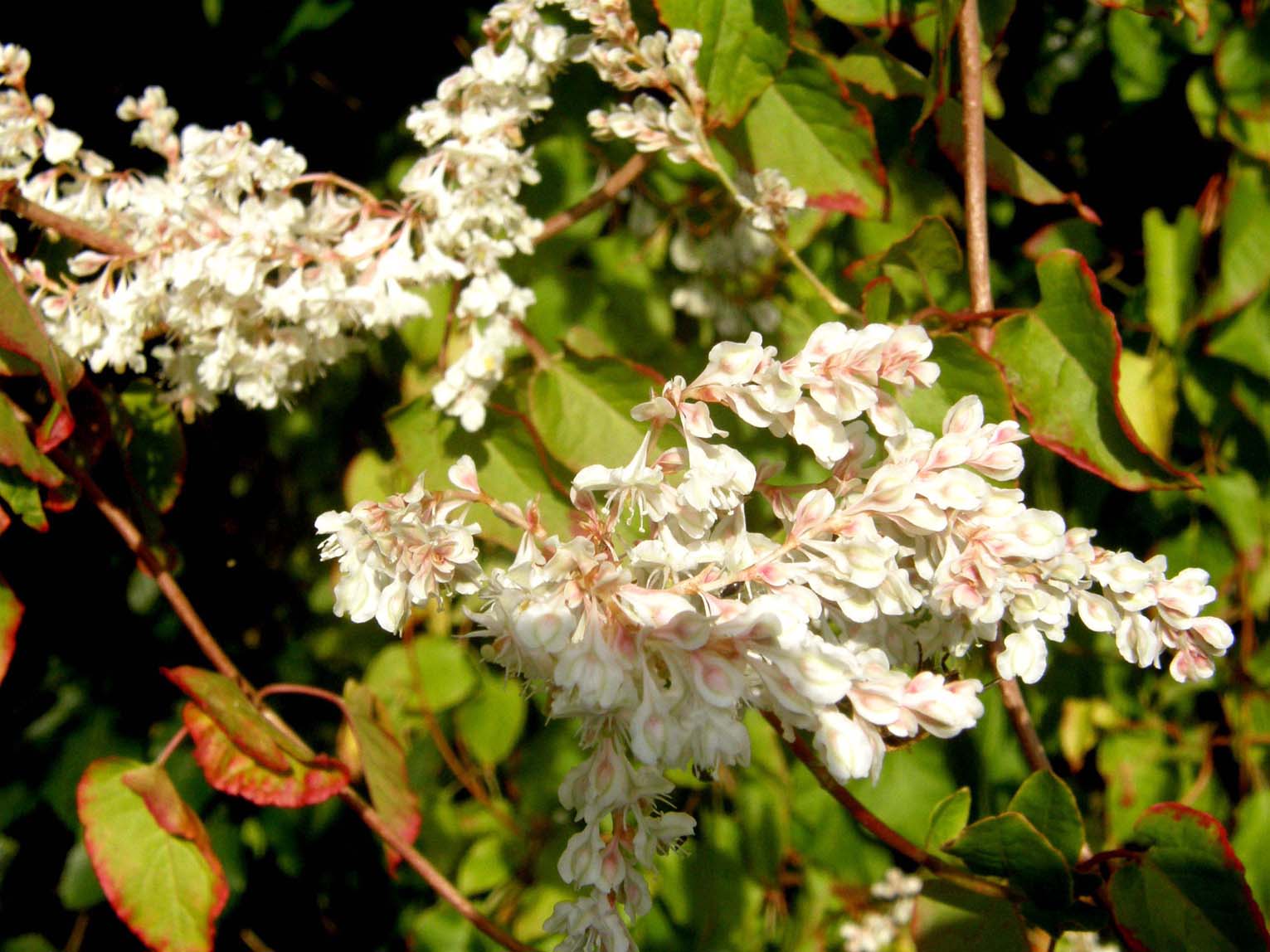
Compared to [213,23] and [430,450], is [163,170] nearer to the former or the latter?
[213,23]

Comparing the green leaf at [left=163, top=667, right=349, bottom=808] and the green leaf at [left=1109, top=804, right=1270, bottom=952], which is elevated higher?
the green leaf at [left=1109, top=804, right=1270, bottom=952]

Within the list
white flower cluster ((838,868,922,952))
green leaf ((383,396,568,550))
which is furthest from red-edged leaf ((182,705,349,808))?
white flower cluster ((838,868,922,952))

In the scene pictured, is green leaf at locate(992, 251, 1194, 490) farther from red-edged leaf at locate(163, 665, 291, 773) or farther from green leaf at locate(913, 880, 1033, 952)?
red-edged leaf at locate(163, 665, 291, 773)

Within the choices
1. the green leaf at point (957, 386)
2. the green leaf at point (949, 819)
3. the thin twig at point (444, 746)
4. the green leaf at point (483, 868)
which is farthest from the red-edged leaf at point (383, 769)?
the green leaf at point (957, 386)

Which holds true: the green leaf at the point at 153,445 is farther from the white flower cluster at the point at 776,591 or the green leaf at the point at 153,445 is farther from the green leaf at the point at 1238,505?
the green leaf at the point at 1238,505

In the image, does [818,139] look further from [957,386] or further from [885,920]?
[885,920]

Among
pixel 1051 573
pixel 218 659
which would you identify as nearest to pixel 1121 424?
pixel 1051 573
